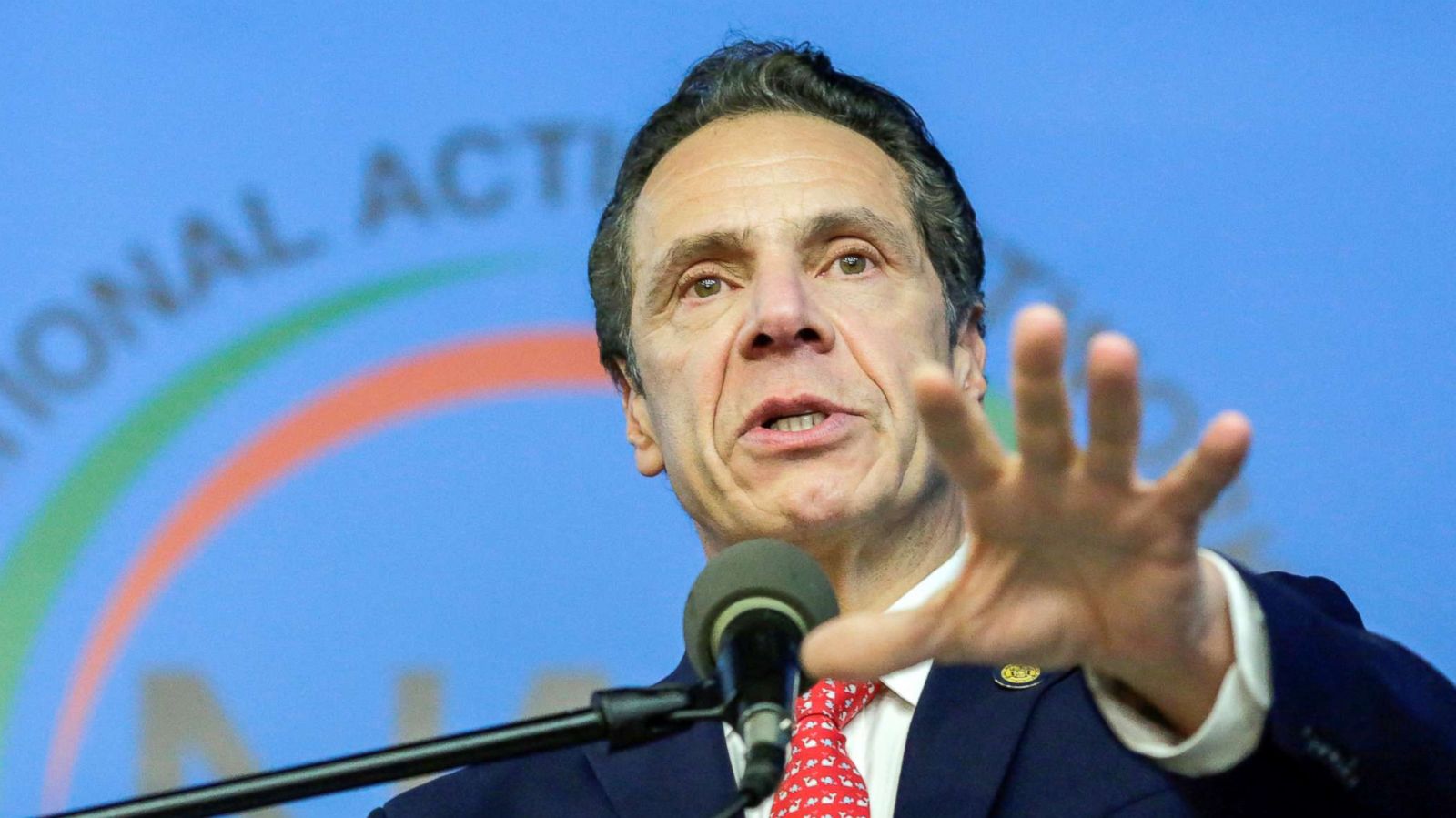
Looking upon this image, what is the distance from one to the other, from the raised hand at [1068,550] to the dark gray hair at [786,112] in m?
1.12

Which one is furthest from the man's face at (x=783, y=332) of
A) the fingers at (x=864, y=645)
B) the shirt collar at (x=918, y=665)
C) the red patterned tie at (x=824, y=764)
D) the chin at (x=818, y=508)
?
the fingers at (x=864, y=645)

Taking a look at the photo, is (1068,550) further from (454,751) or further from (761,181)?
(761,181)

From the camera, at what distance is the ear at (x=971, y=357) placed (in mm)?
2289

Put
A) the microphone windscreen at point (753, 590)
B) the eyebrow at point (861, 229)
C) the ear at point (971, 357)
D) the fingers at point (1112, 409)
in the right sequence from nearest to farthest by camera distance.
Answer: the fingers at point (1112, 409) < the microphone windscreen at point (753, 590) < the eyebrow at point (861, 229) < the ear at point (971, 357)

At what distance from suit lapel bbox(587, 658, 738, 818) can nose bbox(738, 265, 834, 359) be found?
1.42 ft

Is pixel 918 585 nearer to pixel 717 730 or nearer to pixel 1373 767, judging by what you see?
pixel 717 730

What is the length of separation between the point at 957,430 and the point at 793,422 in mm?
978

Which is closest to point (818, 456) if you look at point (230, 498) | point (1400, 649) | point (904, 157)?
point (904, 157)

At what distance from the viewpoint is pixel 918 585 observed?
2.09 m

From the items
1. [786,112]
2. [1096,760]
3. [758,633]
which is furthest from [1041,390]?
[786,112]

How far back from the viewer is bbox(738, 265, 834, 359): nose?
2016 millimetres

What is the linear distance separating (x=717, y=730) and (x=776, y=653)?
2.46 feet

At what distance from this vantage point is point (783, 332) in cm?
202

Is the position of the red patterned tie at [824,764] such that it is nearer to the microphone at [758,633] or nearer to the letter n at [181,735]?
the microphone at [758,633]
